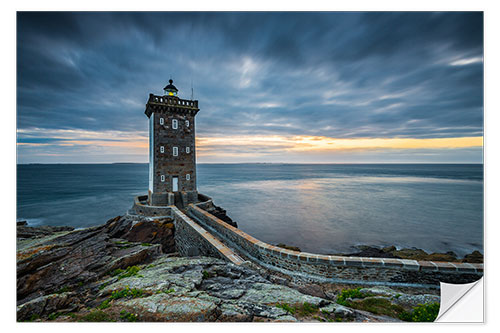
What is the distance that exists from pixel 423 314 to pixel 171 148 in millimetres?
12350

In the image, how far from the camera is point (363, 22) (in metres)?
3.76

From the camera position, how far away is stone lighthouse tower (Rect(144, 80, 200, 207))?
460 inches

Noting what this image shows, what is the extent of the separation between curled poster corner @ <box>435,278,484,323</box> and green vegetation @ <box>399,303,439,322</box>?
0.33 ft

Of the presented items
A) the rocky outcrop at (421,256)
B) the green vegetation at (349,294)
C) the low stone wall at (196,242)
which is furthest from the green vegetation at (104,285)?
the rocky outcrop at (421,256)

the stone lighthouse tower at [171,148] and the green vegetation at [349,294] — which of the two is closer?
the green vegetation at [349,294]

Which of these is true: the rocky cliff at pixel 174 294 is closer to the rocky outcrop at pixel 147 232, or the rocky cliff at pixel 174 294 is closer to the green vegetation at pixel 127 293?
the green vegetation at pixel 127 293

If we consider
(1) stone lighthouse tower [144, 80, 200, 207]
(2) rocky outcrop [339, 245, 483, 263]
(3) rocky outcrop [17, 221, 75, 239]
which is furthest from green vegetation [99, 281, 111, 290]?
(2) rocky outcrop [339, 245, 483, 263]

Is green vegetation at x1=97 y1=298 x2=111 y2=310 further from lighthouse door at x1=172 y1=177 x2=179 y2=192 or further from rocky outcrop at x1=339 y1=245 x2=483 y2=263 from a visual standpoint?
lighthouse door at x1=172 y1=177 x2=179 y2=192

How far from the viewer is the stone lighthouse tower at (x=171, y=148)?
1170 centimetres

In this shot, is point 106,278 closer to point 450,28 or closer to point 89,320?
point 89,320

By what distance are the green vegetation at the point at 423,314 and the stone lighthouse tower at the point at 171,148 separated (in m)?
11.2

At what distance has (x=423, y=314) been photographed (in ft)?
9.93

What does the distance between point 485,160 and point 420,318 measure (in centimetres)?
286
